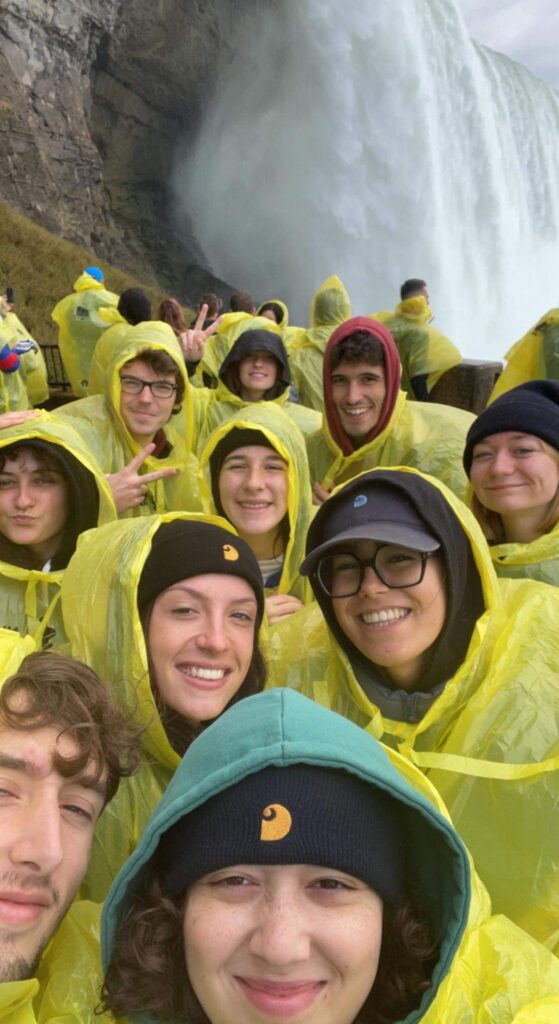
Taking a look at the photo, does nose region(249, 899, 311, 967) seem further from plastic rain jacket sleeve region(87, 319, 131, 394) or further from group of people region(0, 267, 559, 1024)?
plastic rain jacket sleeve region(87, 319, 131, 394)

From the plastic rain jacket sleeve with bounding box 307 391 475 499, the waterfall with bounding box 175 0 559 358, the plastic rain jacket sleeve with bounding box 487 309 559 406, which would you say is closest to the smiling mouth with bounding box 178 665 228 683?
the plastic rain jacket sleeve with bounding box 307 391 475 499

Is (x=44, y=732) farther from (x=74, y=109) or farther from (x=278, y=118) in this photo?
(x=278, y=118)

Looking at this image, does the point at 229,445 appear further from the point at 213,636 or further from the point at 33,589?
the point at 213,636

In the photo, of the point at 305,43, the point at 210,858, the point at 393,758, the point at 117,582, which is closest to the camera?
the point at 210,858

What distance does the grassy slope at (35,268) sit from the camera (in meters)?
12.5

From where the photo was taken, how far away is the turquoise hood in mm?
920

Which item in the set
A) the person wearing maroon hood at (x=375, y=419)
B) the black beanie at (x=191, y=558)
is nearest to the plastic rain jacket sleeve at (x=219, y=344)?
the person wearing maroon hood at (x=375, y=419)

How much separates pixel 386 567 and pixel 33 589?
4.50ft

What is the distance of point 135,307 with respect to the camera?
520 centimetres

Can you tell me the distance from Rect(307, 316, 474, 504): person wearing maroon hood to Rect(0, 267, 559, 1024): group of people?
56 cm

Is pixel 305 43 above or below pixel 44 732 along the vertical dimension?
above

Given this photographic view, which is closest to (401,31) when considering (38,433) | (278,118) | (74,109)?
(278,118)

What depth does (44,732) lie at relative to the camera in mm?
1199

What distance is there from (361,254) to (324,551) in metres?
23.6
